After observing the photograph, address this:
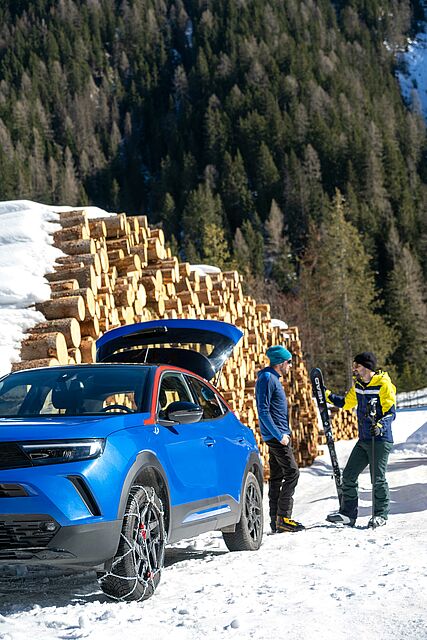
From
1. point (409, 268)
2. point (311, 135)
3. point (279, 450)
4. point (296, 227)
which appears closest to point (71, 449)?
point (279, 450)

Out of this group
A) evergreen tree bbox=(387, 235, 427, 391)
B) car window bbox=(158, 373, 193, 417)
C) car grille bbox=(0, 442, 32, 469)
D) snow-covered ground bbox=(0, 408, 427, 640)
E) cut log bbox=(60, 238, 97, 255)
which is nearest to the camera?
snow-covered ground bbox=(0, 408, 427, 640)

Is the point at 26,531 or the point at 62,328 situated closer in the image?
the point at 26,531

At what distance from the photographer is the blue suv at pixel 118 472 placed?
4.34 m

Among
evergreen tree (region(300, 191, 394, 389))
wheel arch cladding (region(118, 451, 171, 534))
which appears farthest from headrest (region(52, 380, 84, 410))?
evergreen tree (region(300, 191, 394, 389))

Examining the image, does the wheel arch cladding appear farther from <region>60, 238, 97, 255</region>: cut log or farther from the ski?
<region>60, 238, 97, 255</region>: cut log

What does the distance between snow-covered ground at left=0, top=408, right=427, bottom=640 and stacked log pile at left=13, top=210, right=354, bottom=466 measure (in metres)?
2.70

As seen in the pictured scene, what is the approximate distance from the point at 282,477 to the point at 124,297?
10.3 ft

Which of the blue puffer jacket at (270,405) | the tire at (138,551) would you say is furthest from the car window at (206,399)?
the blue puffer jacket at (270,405)

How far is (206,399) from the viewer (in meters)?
6.75

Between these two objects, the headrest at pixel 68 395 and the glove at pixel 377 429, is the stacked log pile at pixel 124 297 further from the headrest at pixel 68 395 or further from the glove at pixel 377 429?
the glove at pixel 377 429

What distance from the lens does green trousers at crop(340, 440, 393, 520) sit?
27.1 ft

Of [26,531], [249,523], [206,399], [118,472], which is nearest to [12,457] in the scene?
[26,531]

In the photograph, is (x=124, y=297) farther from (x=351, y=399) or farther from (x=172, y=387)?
(x=172, y=387)

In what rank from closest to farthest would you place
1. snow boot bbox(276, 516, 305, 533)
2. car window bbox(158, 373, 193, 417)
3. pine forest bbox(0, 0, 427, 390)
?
car window bbox(158, 373, 193, 417) < snow boot bbox(276, 516, 305, 533) < pine forest bbox(0, 0, 427, 390)
